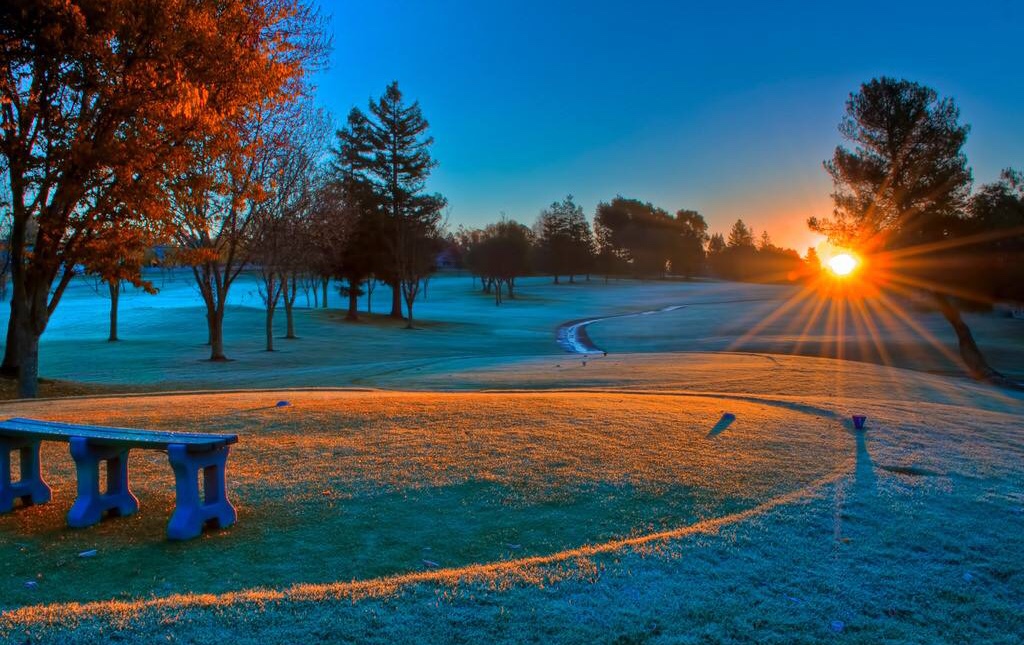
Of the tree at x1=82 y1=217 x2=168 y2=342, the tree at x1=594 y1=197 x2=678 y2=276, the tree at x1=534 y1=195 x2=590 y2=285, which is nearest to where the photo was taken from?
the tree at x1=82 y1=217 x2=168 y2=342

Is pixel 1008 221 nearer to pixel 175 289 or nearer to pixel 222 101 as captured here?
pixel 222 101

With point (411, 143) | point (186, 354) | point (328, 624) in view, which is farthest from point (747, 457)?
point (411, 143)

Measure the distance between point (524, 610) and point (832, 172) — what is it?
30946 mm

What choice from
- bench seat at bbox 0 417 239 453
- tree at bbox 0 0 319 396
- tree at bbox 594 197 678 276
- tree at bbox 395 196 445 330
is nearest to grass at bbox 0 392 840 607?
bench seat at bbox 0 417 239 453

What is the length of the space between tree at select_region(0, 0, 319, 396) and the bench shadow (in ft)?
28.6

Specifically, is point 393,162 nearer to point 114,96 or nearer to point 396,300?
point 396,300

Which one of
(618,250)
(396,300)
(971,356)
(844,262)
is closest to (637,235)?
(618,250)

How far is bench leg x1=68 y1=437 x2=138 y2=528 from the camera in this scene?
514cm

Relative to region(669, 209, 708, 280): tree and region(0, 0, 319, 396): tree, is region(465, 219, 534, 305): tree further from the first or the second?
region(0, 0, 319, 396): tree

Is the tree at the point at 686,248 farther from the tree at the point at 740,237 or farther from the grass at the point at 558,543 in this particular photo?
the grass at the point at 558,543

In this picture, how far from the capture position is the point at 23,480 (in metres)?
5.82

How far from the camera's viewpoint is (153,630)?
3.45m

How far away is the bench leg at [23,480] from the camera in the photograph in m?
5.68

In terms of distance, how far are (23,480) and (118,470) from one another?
39.3 inches
